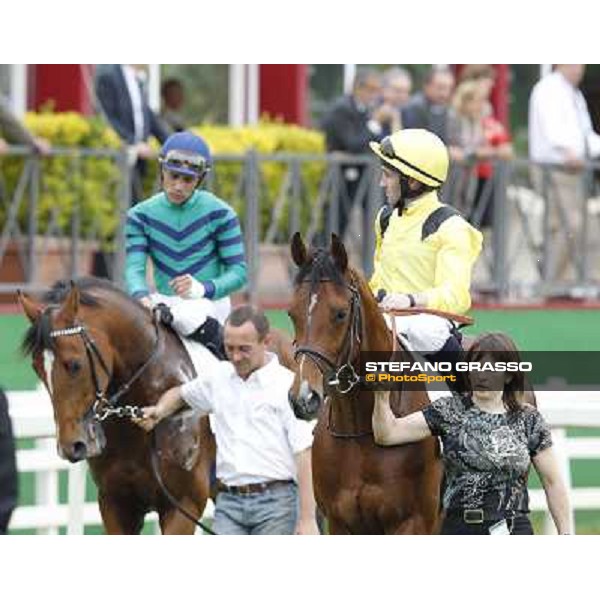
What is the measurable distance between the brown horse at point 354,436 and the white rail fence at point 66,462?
2.26 m

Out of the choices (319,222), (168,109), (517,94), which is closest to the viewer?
(319,222)

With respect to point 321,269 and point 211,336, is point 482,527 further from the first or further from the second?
point 211,336

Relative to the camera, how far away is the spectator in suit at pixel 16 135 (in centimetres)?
1460

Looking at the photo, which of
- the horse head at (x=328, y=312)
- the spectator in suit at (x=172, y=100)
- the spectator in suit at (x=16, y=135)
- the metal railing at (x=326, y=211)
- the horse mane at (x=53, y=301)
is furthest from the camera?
the spectator in suit at (x=172, y=100)

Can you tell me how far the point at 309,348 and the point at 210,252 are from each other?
2028 millimetres

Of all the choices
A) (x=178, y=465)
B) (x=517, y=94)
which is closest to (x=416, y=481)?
(x=178, y=465)

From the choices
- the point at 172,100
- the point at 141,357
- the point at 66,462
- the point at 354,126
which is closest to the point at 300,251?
the point at 141,357

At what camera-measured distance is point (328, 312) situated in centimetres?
955

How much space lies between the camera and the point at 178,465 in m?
10.9

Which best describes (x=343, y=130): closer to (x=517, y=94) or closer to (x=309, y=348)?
(x=517, y=94)

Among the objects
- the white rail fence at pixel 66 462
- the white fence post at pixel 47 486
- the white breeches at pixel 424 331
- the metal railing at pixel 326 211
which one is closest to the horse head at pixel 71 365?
the white breeches at pixel 424 331

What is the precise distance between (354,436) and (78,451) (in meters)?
1.18

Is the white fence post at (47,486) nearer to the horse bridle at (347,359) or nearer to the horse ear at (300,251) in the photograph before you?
the horse bridle at (347,359)

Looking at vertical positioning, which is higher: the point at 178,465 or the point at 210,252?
the point at 210,252
